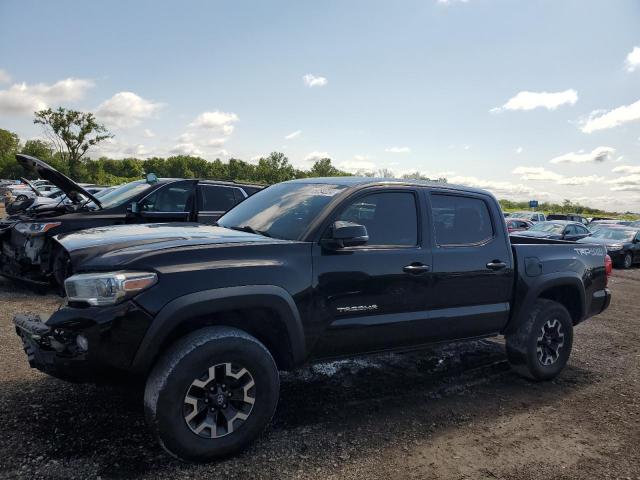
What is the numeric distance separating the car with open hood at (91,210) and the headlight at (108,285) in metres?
2.75

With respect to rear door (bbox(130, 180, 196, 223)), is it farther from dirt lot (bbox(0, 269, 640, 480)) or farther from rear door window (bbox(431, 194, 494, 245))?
rear door window (bbox(431, 194, 494, 245))

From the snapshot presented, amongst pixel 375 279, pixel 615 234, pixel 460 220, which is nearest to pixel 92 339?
pixel 375 279

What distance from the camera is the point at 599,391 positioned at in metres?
4.57

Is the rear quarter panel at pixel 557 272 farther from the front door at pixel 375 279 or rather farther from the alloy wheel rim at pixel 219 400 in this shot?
the alloy wheel rim at pixel 219 400

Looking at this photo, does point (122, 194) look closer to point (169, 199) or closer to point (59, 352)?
point (169, 199)

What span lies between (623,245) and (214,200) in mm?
14357

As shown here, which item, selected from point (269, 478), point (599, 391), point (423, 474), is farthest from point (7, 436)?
point (599, 391)

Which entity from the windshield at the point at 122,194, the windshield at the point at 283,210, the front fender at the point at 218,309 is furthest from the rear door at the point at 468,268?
the windshield at the point at 122,194

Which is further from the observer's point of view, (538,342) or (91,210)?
(91,210)

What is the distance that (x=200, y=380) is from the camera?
288 cm

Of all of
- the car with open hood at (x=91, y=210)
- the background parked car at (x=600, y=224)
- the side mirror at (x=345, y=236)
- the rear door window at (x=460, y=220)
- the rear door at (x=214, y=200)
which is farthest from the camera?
the background parked car at (x=600, y=224)

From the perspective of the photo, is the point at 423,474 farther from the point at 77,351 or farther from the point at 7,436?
the point at 7,436

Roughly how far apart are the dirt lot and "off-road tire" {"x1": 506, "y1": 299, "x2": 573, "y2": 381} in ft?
0.50

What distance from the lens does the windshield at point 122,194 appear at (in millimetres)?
7683
